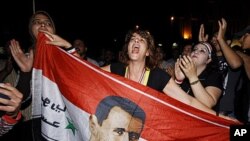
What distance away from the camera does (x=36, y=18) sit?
3.72 m

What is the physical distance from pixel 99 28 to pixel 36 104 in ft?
145

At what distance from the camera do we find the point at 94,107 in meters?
3.08

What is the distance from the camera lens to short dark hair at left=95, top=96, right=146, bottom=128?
3.05 meters

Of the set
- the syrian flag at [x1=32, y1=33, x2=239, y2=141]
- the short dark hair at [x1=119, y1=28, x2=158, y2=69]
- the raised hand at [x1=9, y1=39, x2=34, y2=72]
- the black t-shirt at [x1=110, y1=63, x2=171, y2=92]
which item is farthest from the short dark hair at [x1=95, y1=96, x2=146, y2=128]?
the raised hand at [x1=9, y1=39, x2=34, y2=72]

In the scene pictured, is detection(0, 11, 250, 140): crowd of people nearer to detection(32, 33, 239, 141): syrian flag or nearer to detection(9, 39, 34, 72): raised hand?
detection(9, 39, 34, 72): raised hand

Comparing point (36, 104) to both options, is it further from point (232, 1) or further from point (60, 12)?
point (60, 12)

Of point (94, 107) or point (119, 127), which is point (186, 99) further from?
point (94, 107)

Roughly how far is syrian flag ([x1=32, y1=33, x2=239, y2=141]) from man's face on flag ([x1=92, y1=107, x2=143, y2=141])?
0.08m

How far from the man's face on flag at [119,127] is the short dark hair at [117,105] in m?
0.03

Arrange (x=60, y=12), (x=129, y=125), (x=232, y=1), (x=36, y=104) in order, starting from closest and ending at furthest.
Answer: (x=129, y=125), (x=36, y=104), (x=232, y=1), (x=60, y=12)

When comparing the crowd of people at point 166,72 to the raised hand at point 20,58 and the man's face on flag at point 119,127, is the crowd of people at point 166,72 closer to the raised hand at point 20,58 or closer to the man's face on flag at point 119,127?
the raised hand at point 20,58

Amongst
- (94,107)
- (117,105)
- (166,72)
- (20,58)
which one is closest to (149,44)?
(166,72)

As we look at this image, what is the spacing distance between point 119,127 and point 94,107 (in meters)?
0.31

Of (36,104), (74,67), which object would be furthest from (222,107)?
(36,104)
